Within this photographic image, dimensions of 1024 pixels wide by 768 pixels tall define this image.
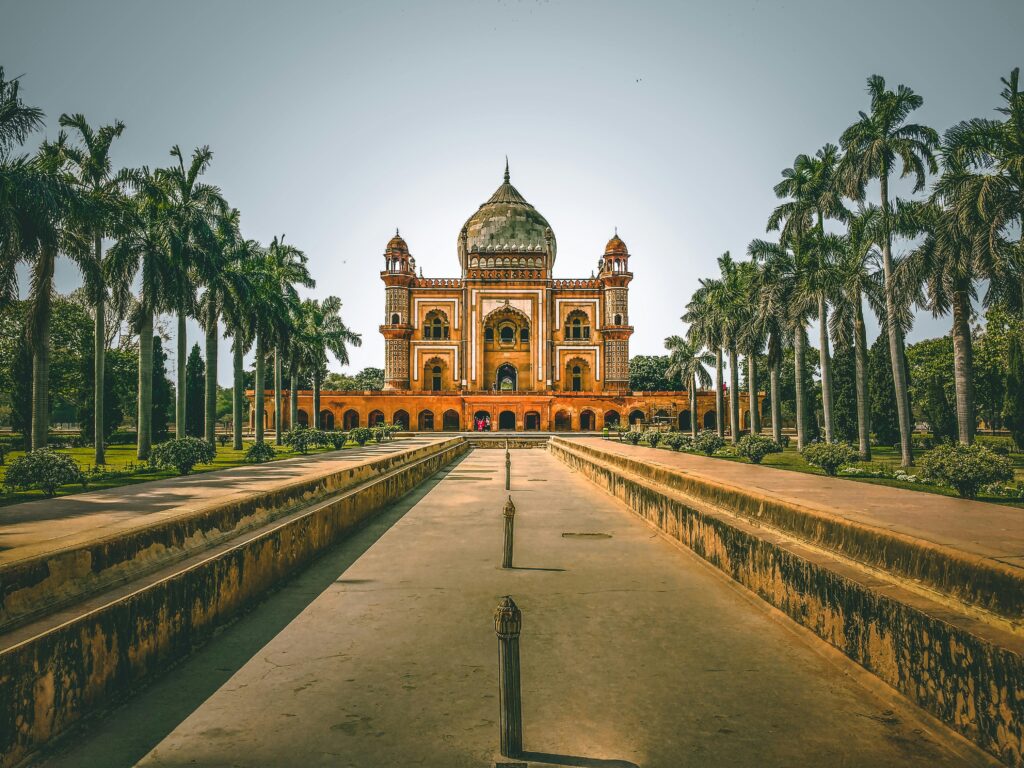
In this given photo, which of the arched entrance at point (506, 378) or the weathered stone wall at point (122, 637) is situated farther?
the arched entrance at point (506, 378)

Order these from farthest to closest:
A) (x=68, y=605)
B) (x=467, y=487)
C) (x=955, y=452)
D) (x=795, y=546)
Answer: (x=467, y=487) → (x=955, y=452) → (x=795, y=546) → (x=68, y=605)

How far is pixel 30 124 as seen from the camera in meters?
17.0

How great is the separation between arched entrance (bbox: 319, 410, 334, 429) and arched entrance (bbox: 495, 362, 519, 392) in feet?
50.3

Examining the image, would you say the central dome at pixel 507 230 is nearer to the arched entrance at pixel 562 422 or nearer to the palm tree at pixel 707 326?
the arched entrance at pixel 562 422

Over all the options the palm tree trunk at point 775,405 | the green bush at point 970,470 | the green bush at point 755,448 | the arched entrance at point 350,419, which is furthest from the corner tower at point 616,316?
the green bush at point 970,470

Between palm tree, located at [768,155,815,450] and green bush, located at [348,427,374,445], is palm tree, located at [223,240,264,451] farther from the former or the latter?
palm tree, located at [768,155,815,450]

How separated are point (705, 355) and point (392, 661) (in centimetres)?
4535

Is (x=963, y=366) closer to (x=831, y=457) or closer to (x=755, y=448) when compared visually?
(x=831, y=457)

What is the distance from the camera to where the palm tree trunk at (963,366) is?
18703 mm

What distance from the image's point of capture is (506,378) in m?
65.2

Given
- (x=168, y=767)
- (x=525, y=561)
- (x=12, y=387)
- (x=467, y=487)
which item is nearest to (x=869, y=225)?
(x=467, y=487)

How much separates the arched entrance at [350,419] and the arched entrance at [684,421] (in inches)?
1118

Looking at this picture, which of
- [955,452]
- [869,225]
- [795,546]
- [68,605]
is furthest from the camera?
[869,225]

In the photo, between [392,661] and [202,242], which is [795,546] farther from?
[202,242]
